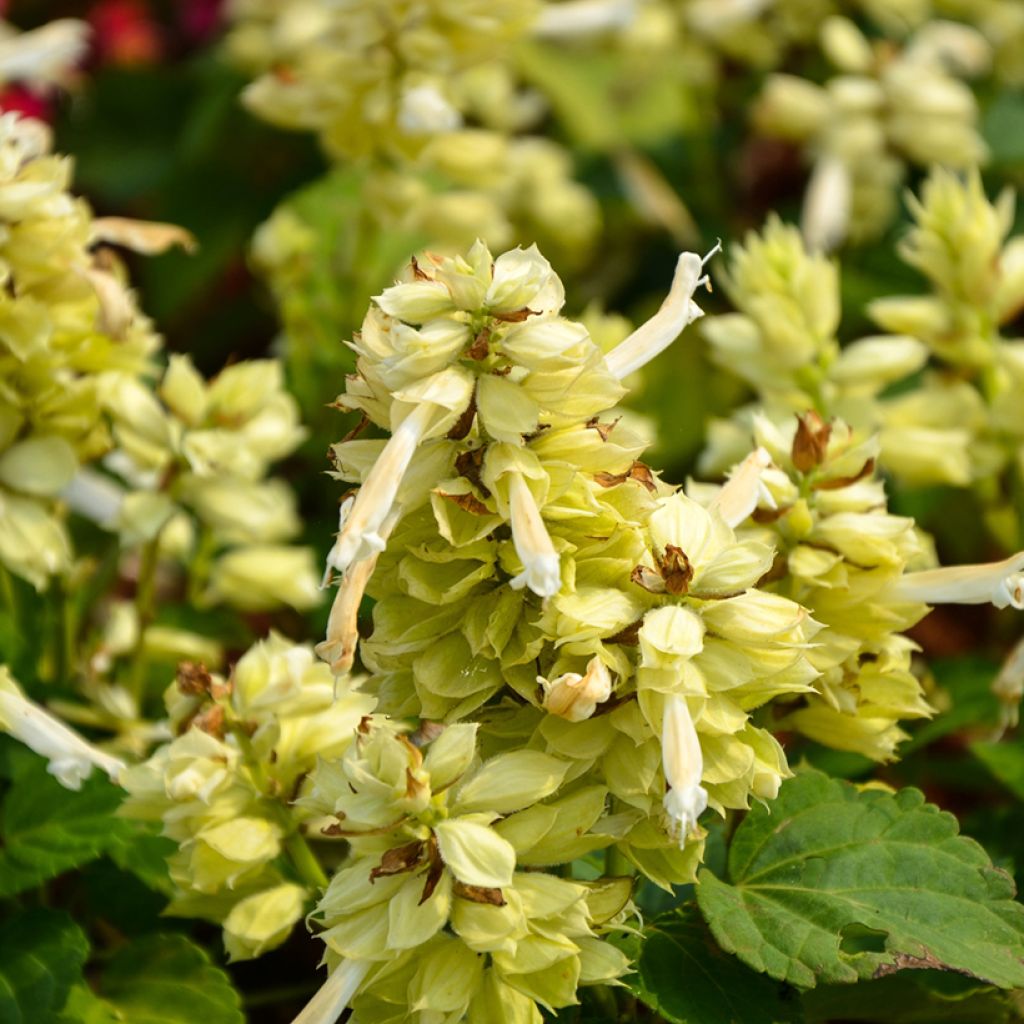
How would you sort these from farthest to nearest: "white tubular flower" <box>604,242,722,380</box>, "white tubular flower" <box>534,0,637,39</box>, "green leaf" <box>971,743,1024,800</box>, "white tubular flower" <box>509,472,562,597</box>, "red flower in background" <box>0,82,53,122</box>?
1. "red flower in background" <box>0,82,53,122</box>
2. "white tubular flower" <box>534,0,637,39</box>
3. "green leaf" <box>971,743,1024,800</box>
4. "white tubular flower" <box>604,242,722,380</box>
5. "white tubular flower" <box>509,472,562,597</box>

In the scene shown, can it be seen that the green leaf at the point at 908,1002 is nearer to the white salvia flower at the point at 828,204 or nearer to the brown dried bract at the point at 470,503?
the brown dried bract at the point at 470,503

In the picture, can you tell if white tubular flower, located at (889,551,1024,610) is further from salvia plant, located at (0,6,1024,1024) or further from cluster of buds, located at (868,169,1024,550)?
cluster of buds, located at (868,169,1024,550)

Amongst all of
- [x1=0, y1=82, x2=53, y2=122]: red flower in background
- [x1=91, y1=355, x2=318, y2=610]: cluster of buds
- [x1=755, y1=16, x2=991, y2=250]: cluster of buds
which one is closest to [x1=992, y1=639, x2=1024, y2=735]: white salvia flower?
[x1=91, y1=355, x2=318, y2=610]: cluster of buds

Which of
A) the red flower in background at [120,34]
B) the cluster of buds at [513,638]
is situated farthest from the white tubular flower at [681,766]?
the red flower in background at [120,34]

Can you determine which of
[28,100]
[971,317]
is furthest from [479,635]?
[28,100]

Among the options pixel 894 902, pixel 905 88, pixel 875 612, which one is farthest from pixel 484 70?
pixel 894 902

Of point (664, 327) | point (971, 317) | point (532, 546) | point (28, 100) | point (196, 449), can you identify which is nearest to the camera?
point (532, 546)

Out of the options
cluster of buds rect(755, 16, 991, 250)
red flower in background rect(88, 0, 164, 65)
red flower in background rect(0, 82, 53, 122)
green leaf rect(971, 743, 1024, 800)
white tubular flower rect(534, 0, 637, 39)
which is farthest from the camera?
red flower in background rect(88, 0, 164, 65)

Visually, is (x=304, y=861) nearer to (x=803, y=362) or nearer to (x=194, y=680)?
(x=194, y=680)
